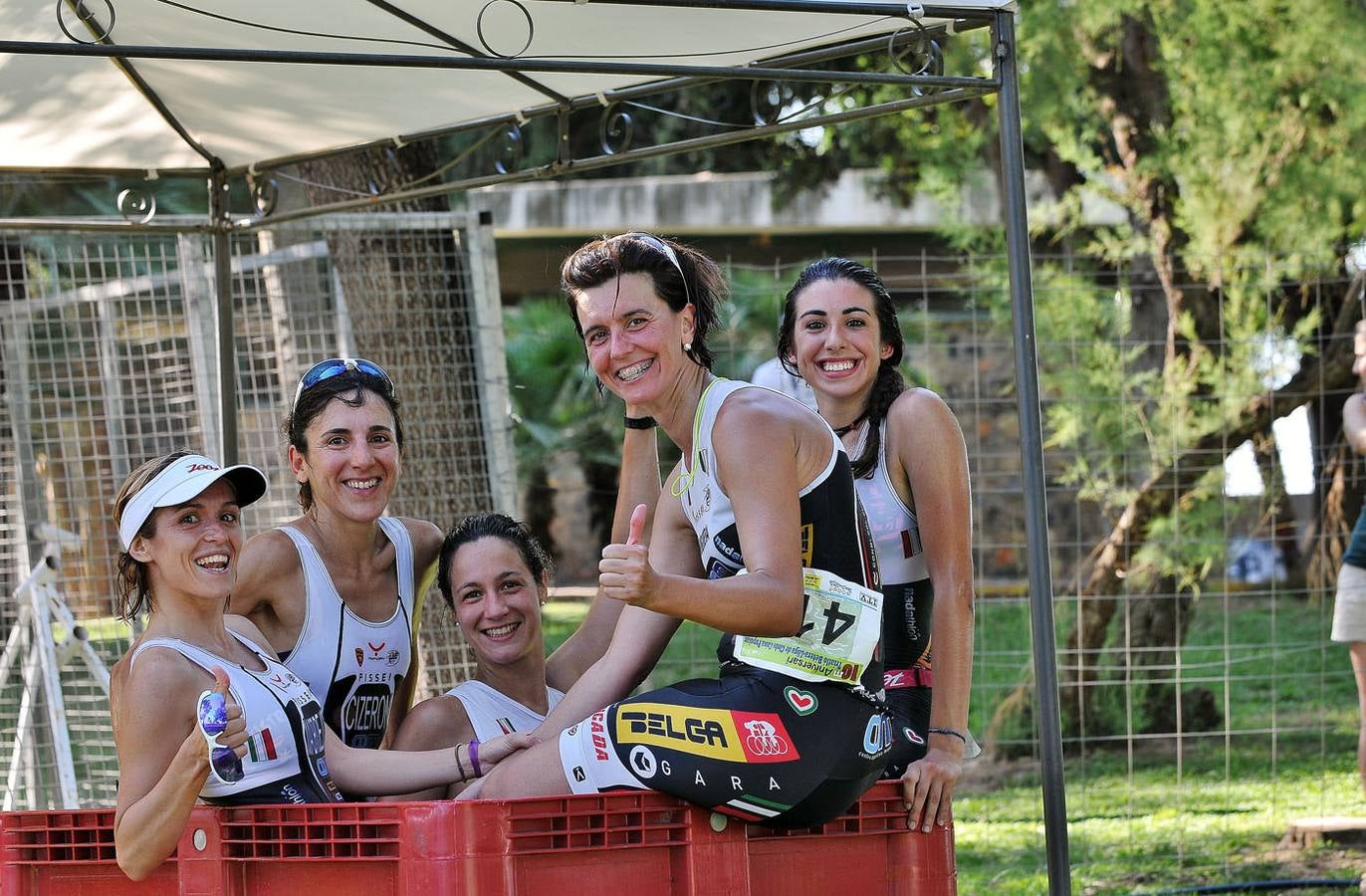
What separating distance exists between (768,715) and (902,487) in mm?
928

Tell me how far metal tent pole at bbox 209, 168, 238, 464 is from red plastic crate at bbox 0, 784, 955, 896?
2.46m

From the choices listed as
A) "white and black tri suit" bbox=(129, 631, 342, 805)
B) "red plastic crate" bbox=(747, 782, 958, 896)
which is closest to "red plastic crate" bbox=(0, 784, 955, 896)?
"red plastic crate" bbox=(747, 782, 958, 896)

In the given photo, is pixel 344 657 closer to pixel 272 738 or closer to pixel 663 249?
pixel 272 738

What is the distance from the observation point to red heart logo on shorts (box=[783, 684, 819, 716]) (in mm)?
2510

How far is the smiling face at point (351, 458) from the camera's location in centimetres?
333

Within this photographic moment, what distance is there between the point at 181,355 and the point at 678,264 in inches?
170

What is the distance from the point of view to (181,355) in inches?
255

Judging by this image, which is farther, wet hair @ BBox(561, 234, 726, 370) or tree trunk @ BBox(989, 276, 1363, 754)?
tree trunk @ BBox(989, 276, 1363, 754)

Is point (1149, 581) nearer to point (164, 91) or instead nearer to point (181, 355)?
point (181, 355)

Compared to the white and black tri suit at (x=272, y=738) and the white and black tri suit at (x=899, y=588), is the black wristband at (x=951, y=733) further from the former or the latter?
the white and black tri suit at (x=272, y=738)

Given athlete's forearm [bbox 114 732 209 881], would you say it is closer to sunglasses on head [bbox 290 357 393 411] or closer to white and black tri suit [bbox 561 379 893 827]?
white and black tri suit [bbox 561 379 893 827]

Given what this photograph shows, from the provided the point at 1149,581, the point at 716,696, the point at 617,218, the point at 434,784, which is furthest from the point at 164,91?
the point at 617,218

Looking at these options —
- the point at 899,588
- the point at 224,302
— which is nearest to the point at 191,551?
the point at 899,588

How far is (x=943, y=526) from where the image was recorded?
316cm
